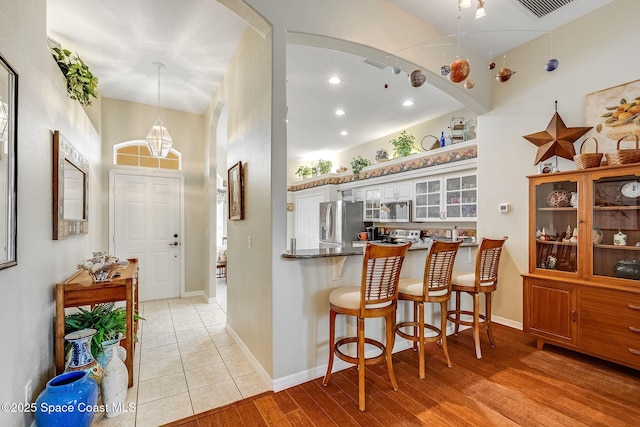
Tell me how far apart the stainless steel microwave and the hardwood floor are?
9.37ft

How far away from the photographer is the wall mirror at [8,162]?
150cm

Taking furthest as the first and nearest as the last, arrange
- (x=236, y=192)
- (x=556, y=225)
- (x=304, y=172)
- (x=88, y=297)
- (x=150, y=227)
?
(x=304, y=172), (x=150, y=227), (x=236, y=192), (x=556, y=225), (x=88, y=297)

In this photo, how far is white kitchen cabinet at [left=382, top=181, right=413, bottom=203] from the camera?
5230 millimetres

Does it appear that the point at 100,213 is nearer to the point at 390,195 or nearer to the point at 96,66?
the point at 96,66

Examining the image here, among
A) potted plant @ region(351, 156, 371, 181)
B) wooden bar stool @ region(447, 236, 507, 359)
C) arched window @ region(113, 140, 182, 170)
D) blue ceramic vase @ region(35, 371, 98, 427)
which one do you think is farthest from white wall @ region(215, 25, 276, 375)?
potted plant @ region(351, 156, 371, 181)

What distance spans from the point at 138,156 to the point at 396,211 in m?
4.51

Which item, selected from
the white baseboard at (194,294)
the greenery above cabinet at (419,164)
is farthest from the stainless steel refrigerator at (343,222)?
the white baseboard at (194,294)

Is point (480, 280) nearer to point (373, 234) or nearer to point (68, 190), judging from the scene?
point (373, 234)

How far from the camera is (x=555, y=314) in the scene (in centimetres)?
276

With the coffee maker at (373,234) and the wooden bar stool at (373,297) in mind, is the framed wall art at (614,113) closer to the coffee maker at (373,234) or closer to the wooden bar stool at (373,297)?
the wooden bar stool at (373,297)

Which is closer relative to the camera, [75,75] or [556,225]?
[75,75]

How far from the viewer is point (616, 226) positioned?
8.55ft

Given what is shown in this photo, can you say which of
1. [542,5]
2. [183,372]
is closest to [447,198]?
[542,5]

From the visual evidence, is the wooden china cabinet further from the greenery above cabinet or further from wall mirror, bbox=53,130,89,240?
wall mirror, bbox=53,130,89,240
